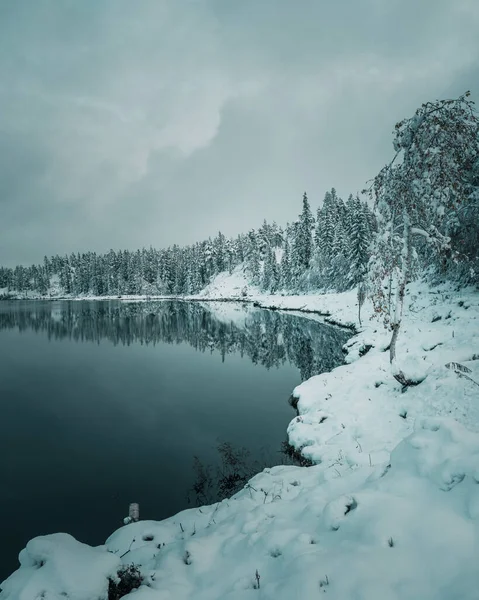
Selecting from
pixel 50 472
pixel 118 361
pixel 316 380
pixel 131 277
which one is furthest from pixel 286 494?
pixel 131 277

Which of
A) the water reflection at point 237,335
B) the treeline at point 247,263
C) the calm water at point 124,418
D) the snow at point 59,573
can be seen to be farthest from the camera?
the treeline at point 247,263

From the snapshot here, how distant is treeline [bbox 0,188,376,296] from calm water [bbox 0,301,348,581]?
10941mm

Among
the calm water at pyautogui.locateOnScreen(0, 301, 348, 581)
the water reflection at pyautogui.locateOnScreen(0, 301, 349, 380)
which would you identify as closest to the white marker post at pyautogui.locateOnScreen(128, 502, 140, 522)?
the calm water at pyautogui.locateOnScreen(0, 301, 348, 581)

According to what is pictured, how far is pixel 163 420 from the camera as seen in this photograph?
1495 centimetres

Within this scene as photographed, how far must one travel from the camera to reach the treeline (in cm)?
5936

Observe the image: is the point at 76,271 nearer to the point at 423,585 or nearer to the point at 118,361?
the point at 118,361

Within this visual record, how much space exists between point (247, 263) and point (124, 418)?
313 feet

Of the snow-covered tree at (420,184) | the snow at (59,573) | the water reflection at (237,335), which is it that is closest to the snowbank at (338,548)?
the snow at (59,573)

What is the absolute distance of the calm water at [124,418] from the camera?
29.8ft

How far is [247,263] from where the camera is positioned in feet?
357

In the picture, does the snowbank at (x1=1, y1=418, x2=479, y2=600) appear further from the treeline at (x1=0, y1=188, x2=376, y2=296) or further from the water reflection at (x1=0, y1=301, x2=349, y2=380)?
the water reflection at (x1=0, y1=301, x2=349, y2=380)

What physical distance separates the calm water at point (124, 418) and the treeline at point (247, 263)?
10941mm

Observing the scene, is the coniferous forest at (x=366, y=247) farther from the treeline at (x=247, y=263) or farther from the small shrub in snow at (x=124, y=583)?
the small shrub in snow at (x=124, y=583)

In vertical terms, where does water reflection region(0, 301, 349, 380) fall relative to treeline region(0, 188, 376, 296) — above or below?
below
